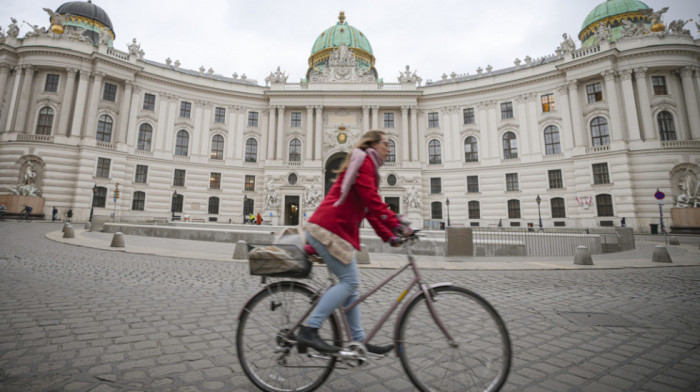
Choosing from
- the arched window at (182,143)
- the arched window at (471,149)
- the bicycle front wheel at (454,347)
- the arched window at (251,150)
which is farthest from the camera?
the arched window at (251,150)

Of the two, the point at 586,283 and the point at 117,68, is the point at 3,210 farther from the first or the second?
the point at 586,283

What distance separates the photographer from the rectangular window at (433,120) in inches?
1480

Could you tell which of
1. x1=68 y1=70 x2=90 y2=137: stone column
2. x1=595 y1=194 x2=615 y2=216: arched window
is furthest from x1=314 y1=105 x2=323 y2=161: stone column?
x1=595 y1=194 x2=615 y2=216: arched window

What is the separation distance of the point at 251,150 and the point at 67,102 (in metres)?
17.8

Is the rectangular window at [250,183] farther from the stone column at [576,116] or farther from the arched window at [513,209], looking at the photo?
the stone column at [576,116]

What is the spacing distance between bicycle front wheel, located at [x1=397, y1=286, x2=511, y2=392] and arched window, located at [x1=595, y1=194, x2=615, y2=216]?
33.6 metres

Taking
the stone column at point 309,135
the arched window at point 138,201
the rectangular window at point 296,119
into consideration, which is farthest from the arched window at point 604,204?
the arched window at point 138,201

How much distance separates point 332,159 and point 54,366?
1418 inches

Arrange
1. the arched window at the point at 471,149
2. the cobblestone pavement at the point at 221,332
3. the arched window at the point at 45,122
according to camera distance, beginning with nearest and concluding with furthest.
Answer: the cobblestone pavement at the point at 221,332 → the arched window at the point at 45,122 → the arched window at the point at 471,149

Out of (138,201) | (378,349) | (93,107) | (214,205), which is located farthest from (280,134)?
(378,349)

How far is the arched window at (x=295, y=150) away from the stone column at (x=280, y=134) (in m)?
1.04

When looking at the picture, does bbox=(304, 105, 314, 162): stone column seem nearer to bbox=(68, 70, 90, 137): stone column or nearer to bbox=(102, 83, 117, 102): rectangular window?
bbox=(102, 83, 117, 102): rectangular window

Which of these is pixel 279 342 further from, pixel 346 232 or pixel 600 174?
pixel 600 174

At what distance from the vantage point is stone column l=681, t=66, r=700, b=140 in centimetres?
2730
